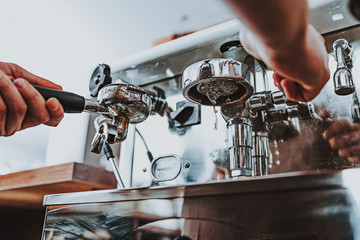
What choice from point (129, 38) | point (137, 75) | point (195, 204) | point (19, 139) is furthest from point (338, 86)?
point (19, 139)

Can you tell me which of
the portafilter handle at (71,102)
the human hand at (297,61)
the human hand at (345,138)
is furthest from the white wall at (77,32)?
the human hand at (297,61)

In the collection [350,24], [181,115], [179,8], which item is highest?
[179,8]

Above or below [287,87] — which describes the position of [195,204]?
below

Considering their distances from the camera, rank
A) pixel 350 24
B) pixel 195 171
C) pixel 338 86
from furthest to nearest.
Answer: pixel 195 171, pixel 350 24, pixel 338 86

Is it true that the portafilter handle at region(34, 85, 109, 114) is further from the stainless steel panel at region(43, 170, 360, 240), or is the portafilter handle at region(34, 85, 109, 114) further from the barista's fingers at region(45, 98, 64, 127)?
the stainless steel panel at region(43, 170, 360, 240)

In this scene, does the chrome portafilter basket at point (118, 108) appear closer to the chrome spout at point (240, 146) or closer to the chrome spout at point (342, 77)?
the chrome spout at point (240, 146)

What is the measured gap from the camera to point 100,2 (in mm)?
1283

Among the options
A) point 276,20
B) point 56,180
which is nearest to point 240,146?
point 276,20

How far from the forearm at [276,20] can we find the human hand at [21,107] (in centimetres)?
31

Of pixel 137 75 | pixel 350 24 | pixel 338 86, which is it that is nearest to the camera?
pixel 338 86

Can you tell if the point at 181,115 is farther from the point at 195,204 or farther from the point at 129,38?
the point at 129,38

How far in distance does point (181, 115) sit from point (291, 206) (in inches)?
18.6

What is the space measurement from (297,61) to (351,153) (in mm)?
335

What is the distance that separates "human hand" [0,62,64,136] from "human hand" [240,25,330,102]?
11.4 inches
